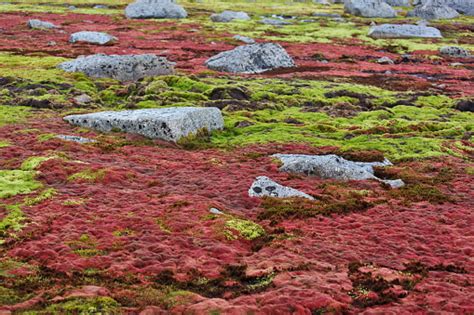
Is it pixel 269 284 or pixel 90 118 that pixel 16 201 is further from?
pixel 90 118

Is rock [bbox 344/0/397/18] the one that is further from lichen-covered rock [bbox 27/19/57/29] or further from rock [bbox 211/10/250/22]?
lichen-covered rock [bbox 27/19/57/29]

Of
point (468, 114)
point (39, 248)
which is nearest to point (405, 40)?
point (468, 114)

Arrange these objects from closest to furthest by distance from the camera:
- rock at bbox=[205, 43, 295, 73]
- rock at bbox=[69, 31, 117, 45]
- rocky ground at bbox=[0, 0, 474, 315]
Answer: rocky ground at bbox=[0, 0, 474, 315], rock at bbox=[205, 43, 295, 73], rock at bbox=[69, 31, 117, 45]

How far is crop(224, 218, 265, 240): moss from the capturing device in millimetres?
19888

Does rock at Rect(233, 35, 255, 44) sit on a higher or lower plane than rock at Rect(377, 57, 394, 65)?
higher

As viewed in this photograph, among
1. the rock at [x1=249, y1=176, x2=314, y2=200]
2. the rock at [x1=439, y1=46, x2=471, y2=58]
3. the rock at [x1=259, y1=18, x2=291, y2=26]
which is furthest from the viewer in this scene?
the rock at [x1=259, y1=18, x2=291, y2=26]

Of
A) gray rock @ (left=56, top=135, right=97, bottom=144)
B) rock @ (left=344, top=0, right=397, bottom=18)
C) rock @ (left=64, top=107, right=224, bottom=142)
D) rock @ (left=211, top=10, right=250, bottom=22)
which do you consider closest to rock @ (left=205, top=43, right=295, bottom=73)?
rock @ (left=64, top=107, right=224, bottom=142)

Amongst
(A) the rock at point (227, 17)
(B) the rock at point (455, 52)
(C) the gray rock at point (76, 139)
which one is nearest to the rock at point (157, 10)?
(A) the rock at point (227, 17)

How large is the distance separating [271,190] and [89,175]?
8.68 metres

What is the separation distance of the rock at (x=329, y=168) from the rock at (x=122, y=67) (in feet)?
102

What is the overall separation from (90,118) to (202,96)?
554 inches

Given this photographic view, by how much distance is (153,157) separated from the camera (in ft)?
98.5

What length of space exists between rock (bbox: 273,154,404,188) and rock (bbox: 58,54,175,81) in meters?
30.9

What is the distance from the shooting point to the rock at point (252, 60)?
63.9 metres
